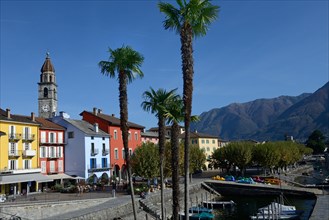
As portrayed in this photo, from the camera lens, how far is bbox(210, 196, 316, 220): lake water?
1874 inches

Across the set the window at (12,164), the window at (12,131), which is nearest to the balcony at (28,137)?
the window at (12,131)

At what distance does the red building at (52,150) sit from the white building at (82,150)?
Answer: 122 centimetres

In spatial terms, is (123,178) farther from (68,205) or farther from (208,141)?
(208,141)

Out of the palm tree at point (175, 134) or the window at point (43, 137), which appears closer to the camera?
the palm tree at point (175, 134)

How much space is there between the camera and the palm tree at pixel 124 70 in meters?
22.4

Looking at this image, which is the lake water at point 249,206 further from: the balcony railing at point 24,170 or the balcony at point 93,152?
the balcony railing at point 24,170

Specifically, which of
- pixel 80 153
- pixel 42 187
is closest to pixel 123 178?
pixel 80 153

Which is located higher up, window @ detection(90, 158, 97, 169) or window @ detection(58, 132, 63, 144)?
window @ detection(58, 132, 63, 144)

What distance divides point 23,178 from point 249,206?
33.6m

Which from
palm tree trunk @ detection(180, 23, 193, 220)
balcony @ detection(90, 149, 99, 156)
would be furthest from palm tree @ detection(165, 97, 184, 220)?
balcony @ detection(90, 149, 99, 156)

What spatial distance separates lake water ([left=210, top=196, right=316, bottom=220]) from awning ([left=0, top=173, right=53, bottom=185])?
25.9 metres

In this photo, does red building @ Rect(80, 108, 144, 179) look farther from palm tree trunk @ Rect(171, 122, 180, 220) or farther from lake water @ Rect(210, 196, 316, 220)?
palm tree trunk @ Rect(171, 122, 180, 220)

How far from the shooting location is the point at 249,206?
55.6 metres

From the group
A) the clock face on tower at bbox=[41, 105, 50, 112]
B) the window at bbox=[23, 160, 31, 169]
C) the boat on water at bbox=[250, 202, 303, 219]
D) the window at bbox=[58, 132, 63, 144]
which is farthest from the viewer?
the clock face on tower at bbox=[41, 105, 50, 112]
